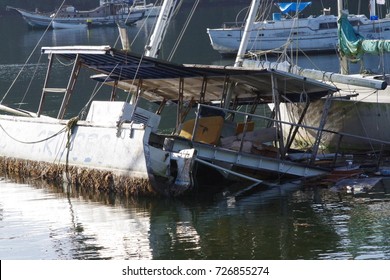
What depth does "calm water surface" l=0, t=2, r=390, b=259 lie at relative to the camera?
20.6 meters

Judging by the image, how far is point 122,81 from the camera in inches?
1201

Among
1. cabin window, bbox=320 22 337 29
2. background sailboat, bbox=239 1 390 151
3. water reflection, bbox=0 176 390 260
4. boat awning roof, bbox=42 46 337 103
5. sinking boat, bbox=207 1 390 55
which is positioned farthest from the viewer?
cabin window, bbox=320 22 337 29

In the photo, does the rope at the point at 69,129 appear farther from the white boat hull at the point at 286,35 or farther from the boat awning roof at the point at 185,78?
the white boat hull at the point at 286,35

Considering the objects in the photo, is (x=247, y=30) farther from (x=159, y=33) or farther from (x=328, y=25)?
(x=328, y=25)

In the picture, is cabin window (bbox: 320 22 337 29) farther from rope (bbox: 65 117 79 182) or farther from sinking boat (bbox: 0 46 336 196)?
rope (bbox: 65 117 79 182)

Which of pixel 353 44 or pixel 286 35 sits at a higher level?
pixel 286 35

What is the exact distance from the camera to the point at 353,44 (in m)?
34.7

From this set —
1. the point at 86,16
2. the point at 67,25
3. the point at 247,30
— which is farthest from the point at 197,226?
the point at 86,16

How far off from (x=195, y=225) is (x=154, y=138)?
4365 mm

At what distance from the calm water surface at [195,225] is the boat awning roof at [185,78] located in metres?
2.87

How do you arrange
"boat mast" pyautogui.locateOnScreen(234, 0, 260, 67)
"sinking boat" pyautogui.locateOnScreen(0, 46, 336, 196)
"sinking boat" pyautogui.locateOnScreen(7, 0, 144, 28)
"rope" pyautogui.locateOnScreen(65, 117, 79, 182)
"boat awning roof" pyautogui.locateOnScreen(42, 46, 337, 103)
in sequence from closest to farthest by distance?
"sinking boat" pyautogui.locateOnScreen(0, 46, 336, 196), "boat awning roof" pyautogui.locateOnScreen(42, 46, 337, 103), "rope" pyautogui.locateOnScreen(65, 117, 79, 182), "boat mast" pyautogui.locateOnScreen(234, 0, 260, 67), "sinking boat" pyautogui.locateOnScreen(7, 0, 144, 28)

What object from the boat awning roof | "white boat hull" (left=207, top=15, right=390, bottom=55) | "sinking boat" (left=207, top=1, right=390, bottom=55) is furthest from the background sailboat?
"white boat hull" (left=207, top=15, right=390, bottom=55)

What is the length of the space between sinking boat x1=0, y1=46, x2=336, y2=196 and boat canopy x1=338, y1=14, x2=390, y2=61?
542 cm

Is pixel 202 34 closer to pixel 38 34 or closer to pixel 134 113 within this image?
pixel 38 34
